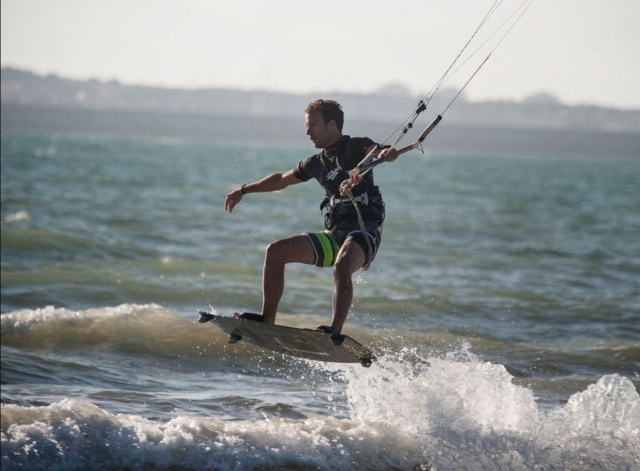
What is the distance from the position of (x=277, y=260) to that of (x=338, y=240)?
534 millimetres

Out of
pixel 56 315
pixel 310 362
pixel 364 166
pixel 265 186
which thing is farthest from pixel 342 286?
pixel 56 315

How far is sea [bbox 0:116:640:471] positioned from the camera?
21.0 ft

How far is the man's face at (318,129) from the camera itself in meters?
6.64

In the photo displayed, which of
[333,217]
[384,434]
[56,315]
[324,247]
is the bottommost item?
[56,315]

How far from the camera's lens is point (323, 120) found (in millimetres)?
6664

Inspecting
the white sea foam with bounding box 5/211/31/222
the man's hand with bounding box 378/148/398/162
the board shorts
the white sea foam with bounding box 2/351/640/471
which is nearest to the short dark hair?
the man's hand with bounding box 378/148/398/162

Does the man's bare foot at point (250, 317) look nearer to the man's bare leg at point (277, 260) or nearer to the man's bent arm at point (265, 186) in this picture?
the man's bare leg at point (277, 260)

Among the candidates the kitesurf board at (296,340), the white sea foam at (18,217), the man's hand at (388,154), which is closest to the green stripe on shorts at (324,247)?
the kitesurf board at (296,340)

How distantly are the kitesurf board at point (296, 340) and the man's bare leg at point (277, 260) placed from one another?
10 cm

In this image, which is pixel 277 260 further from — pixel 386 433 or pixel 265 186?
pixel 386 433

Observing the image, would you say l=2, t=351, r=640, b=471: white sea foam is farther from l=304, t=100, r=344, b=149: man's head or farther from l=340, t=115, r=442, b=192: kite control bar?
l=304, t=100, r=344, b=149: man's head

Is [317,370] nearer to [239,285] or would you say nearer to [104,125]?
[239,285]

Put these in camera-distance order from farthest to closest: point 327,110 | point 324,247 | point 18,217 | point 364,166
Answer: point 18,217
point 324,247
point 327,110
point 364,166

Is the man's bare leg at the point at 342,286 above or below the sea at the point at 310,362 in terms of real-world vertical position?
above
